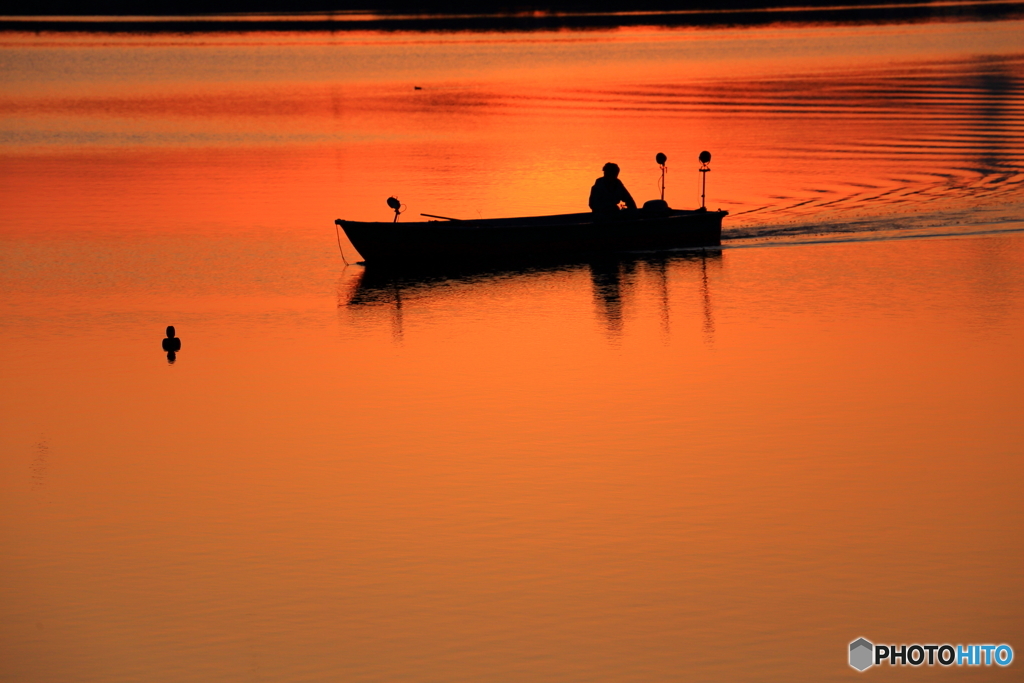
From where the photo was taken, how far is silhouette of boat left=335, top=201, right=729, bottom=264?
2467 centimetres

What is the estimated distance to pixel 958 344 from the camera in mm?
18812

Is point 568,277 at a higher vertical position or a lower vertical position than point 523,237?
lower

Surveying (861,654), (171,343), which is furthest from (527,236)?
(861,654)

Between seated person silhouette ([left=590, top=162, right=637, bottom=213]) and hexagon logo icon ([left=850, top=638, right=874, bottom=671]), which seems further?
seated person silhouette ([left=590, top=162, right=637, bottom=213])

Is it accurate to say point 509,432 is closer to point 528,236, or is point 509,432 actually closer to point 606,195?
point 528,236

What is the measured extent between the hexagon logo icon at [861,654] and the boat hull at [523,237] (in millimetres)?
15099

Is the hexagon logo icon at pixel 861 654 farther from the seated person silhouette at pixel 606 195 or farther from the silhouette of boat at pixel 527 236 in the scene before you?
the seated person silhouette at pixel 606 195

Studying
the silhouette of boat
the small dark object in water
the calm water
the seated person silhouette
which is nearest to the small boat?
the silhouette of boat

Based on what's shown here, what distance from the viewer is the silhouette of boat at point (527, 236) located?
2467 centimetres

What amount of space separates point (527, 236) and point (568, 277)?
114 cm

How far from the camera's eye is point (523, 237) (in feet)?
81.5

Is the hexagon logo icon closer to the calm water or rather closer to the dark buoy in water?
the calm water

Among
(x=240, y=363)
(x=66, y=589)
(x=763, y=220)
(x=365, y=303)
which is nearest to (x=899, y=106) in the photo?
(x=763, y=220)

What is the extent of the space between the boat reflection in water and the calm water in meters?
0.10
